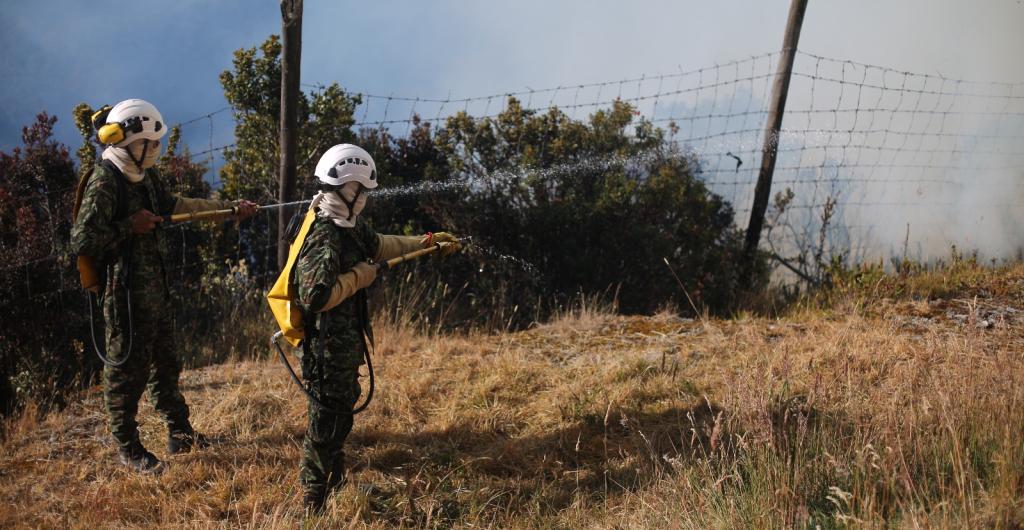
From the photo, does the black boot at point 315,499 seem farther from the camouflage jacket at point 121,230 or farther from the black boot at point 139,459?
the camouflage jacket at point 121,230

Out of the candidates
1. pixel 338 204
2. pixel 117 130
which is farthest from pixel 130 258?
pixel 338 204

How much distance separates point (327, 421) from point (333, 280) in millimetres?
789

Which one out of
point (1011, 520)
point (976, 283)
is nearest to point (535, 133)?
point (976, 283)

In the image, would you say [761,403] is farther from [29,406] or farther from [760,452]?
[29,406]

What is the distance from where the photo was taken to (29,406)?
6.12 metres

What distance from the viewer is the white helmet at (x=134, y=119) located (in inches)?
182

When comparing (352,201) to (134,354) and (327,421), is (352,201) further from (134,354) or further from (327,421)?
(134,354)

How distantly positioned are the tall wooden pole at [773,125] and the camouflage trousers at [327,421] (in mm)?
5541

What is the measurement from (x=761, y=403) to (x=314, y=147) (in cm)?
595

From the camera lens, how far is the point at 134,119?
462 centimetres

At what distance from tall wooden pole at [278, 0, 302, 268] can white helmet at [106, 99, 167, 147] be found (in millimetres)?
2103

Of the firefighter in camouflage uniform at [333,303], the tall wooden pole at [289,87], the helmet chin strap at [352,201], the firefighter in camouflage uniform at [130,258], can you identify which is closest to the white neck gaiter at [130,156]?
the firefighter in camouflage uniform at [130,258]

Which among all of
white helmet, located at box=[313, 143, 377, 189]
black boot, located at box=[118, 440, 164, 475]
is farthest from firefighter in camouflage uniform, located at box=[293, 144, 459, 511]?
black boot, located at box=[118, 440, 164, 475]

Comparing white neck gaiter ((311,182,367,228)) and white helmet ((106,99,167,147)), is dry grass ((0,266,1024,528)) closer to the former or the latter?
white neck gaiter ((311,182,367,228))
